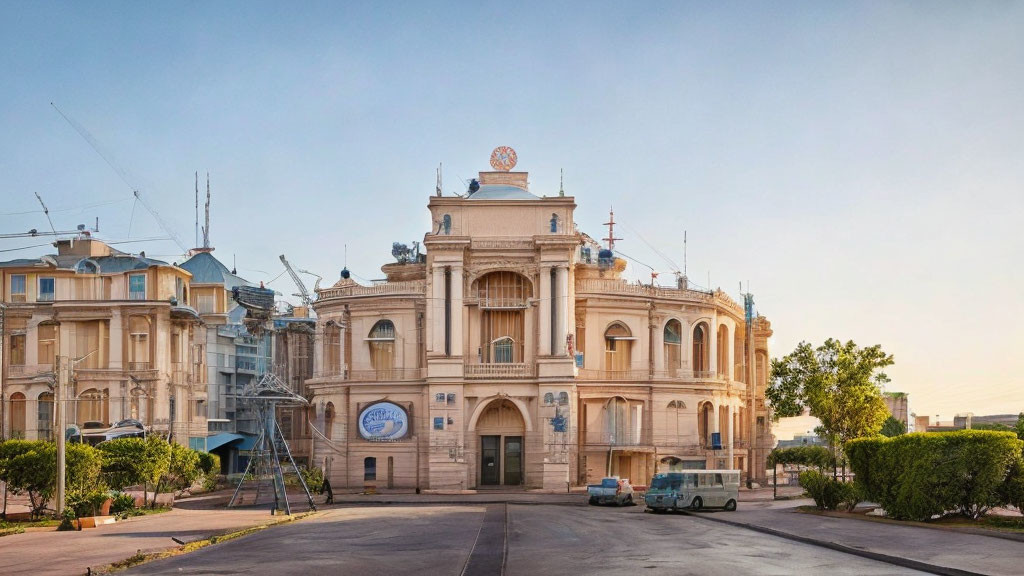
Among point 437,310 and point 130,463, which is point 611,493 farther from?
point 130,463

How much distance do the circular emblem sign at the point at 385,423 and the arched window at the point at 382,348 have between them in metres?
3.41

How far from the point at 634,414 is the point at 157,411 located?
1345 inches

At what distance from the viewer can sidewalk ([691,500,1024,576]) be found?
1164 inches

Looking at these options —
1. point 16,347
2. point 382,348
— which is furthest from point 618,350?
point 16,347

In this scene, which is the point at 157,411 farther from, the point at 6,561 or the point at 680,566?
the point at 680,566

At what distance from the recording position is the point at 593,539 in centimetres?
3988

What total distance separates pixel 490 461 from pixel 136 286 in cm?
2874

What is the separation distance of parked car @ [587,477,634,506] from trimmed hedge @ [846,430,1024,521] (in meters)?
17.4

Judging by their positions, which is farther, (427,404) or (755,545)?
(427,404)

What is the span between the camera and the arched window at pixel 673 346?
8200cm

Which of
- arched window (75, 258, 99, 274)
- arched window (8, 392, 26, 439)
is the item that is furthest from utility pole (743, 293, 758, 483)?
arched window (8, 392, 26, 439)

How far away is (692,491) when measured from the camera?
56844 mm

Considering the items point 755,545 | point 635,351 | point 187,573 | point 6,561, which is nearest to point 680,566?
point 755,545

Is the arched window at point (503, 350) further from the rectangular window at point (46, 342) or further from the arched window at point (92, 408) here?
the rectangular window at point (46, 342)
